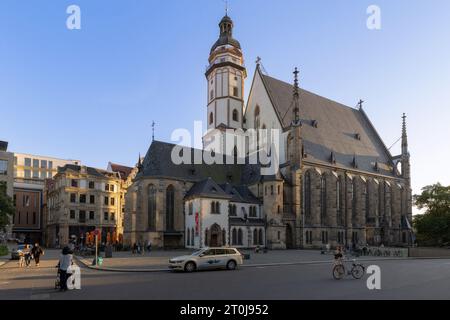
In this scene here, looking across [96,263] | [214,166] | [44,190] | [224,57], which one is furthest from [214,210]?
[44,190]

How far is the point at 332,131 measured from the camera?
6819 centimetres

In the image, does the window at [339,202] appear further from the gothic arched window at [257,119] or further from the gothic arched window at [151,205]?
the gothic arched window at [151,205]

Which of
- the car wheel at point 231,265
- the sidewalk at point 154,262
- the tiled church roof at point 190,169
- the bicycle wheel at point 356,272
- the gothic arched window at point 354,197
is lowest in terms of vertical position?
the sidewalk at point 154,262

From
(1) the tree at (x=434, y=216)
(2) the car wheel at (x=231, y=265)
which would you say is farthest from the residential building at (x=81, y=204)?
(1) the tree at (x=434, y=216)

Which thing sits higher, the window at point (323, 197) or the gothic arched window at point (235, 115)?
the gothic arched window at point (235, 115)

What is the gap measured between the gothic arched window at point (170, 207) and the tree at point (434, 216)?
37.1 m

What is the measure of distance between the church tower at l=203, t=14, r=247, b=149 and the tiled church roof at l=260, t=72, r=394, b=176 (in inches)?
199

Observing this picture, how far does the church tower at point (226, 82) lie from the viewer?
2532 inches

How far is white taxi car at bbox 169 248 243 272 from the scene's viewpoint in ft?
74.9

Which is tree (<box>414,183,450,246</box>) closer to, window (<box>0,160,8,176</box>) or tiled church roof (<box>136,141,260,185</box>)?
tiled church roof (<box>136,141,260,185</box>)

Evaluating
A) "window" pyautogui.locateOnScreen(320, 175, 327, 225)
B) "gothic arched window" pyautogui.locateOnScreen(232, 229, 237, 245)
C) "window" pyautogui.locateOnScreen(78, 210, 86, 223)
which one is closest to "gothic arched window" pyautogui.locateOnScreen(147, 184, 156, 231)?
"gothic arched window" pyautogui.locateOnScreen(232, 229, 237, 245)
